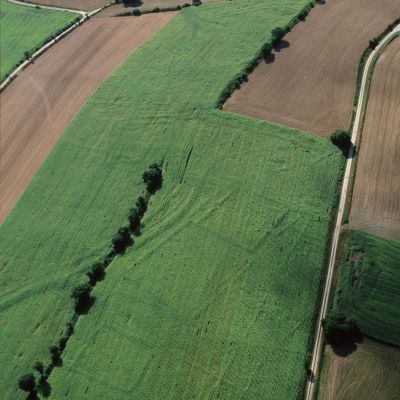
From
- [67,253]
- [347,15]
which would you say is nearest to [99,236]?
[67,253]

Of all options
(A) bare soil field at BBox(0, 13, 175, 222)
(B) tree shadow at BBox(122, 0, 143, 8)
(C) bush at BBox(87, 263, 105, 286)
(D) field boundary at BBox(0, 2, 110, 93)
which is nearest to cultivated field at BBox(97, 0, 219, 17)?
(B) tree shadow at BBox(122, 0, 143, 8)

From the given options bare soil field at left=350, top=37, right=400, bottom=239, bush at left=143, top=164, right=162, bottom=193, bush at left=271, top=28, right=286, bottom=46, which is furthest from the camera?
bush at left=271, top=28, right=286, bottom=46

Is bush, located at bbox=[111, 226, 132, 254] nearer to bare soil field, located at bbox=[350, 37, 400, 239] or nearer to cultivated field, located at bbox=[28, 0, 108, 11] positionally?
bare soil field, located at bbox=[350, 37, 400, 239]

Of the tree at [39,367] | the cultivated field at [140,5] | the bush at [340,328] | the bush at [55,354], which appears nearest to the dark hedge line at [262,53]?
the cultivated field at [140,5]

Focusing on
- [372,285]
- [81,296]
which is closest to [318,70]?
[372,285]

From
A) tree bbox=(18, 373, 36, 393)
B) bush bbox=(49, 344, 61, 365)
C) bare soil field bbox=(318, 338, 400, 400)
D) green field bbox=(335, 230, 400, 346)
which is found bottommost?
tree bbox=(18, 373, 36, 393)

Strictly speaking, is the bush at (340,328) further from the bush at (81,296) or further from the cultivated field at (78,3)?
the cultivated field at (78,3)
